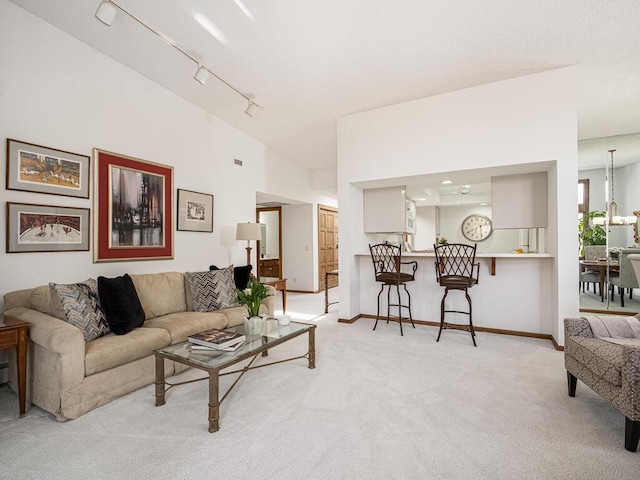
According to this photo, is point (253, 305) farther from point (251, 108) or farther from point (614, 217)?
point (614, 217)

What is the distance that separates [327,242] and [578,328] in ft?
20.1

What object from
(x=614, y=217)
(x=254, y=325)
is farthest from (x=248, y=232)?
(x=614, y=217)

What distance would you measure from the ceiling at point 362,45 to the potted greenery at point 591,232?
181 centimetres

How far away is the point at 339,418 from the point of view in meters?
2.06

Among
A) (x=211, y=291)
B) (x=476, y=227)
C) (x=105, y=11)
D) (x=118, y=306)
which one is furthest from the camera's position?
(x=476, y=227)

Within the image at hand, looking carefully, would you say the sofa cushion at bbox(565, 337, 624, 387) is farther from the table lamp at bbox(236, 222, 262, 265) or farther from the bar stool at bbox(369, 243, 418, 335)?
the table lamp at bbox(236, 222, 262, 265)

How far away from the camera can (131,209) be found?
3.50 meters

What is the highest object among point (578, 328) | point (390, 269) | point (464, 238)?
point (464, 238)

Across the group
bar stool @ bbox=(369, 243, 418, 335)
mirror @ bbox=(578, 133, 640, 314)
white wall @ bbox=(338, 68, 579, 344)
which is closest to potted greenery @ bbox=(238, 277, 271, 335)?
bar stool @ bbox=(369, 243, 418, 335)

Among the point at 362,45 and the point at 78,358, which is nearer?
the point at 78,358

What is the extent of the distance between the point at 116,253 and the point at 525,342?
15.0ft

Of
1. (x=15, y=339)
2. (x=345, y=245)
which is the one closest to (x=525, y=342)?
(x=345, y=245)

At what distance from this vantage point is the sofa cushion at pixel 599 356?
1.79m

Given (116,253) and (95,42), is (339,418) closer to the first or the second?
(116,253)
